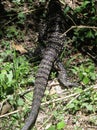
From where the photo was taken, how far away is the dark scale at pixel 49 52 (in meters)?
6.42

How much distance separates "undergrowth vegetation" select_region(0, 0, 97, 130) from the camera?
6.48 meters

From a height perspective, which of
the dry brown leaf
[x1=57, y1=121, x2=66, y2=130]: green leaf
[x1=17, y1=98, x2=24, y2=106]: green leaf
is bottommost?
[x1=57, y1=121, x2=66, y2=130]: green leaf

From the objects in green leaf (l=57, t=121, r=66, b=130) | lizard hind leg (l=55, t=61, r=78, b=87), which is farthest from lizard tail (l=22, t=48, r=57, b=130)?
green leaf (l=57, t=121, r=66, b=130)

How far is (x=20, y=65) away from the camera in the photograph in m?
7.24

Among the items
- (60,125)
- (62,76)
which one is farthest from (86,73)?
(60,125)

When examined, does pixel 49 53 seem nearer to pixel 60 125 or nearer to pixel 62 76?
pixel 62 76

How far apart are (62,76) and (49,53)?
522mm

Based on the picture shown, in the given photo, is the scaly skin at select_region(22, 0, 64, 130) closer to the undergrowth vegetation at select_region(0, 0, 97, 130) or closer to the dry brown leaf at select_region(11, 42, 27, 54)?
the undergrowth vegetation at select_region(0, 0, 97, 130)

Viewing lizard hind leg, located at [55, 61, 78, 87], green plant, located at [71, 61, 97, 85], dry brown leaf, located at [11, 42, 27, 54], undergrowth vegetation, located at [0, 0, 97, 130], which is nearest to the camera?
undergrowth vegetation, located at [0, 0, 97, 130]

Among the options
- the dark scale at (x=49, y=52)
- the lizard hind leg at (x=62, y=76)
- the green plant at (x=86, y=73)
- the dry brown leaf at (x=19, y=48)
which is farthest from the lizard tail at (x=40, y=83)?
the dry brown leaf at (x=19, y=48)

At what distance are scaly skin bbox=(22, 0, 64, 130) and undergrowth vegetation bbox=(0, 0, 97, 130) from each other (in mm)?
177

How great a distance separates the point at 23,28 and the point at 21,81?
1.68 meters

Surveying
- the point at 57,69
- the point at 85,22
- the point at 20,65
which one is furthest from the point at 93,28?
the point at 20,65

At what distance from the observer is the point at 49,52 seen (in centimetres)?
732
